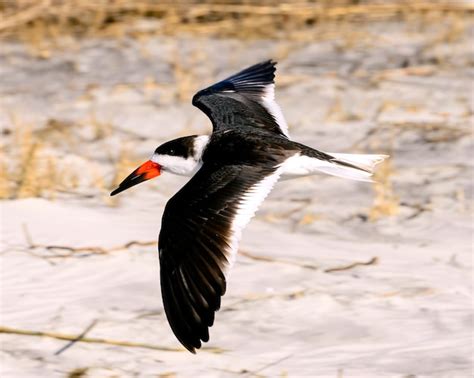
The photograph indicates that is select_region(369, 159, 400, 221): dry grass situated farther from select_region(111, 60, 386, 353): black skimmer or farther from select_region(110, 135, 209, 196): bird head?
select_region(110, 135, 209, 196): bird head

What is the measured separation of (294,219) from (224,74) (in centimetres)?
251

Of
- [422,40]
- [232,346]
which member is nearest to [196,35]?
[422,40]

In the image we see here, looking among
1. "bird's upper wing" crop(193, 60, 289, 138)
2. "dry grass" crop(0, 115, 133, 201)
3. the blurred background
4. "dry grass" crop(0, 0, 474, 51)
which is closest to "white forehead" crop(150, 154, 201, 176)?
"bird's upper wing" crop(193, 60, 289, 138)

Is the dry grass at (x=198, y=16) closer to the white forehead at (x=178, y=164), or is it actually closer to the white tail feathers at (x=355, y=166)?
the white forehead at (x=178, y=164)

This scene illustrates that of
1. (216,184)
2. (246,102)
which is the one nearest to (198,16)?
(246,102)

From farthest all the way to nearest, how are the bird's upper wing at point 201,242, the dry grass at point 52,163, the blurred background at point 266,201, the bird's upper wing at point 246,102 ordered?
1. the dry grass at point 52,163
2. the bird's upper wing at point 246,102
3. the blurred background at point 266,201
4. the bird's upper wing at point 201,242

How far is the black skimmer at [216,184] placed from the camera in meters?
3.69

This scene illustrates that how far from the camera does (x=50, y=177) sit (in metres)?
5.88

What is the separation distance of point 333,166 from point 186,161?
0.63 metres

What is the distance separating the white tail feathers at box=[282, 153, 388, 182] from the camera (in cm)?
434

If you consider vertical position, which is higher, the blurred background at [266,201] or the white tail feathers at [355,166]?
the white tail feathers at [355,166]

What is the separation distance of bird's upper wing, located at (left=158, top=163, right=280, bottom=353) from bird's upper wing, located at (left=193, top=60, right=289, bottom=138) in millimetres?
843

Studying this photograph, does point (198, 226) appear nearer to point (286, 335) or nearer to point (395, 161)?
point (286, 335)

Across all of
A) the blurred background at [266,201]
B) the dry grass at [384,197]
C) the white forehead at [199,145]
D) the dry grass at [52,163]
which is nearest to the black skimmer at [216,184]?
the white forehead at [199,145]
